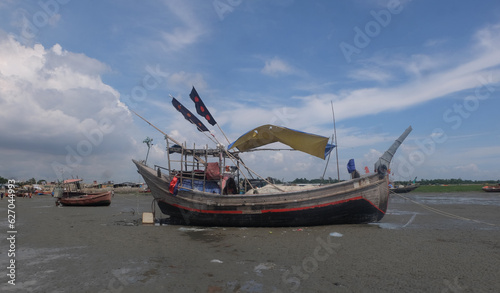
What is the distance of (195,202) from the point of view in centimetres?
1361

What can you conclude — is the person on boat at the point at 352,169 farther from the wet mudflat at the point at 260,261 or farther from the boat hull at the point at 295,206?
the wet mudflat at the point at 260,261

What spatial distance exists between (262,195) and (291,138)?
312 centimetres

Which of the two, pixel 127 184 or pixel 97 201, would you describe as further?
pixel 127 184

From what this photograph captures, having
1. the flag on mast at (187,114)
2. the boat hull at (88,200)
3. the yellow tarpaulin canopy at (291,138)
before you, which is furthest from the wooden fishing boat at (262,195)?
the boat hull at (88,200)

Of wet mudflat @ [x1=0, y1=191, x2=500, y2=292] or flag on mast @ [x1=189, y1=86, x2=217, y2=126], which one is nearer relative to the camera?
wet mudflat @ [x1=0, y1=191, x2=500, y2=292]

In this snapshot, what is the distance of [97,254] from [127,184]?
205ft

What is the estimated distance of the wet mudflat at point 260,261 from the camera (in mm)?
5820

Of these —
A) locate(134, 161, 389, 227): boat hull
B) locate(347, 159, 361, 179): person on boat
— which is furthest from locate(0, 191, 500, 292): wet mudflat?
locate(347, 159, 361, 179): person on boat

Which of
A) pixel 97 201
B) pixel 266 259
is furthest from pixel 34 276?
pixel 97 201

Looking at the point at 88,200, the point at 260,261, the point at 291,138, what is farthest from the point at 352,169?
the point at 88,200

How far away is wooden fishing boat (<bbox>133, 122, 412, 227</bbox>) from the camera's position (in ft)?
41.5

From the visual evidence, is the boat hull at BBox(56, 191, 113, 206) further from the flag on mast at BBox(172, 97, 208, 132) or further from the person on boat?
the person on boat

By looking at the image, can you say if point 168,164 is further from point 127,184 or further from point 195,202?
point 127,184

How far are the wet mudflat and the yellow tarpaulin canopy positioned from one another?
3.81 metres
